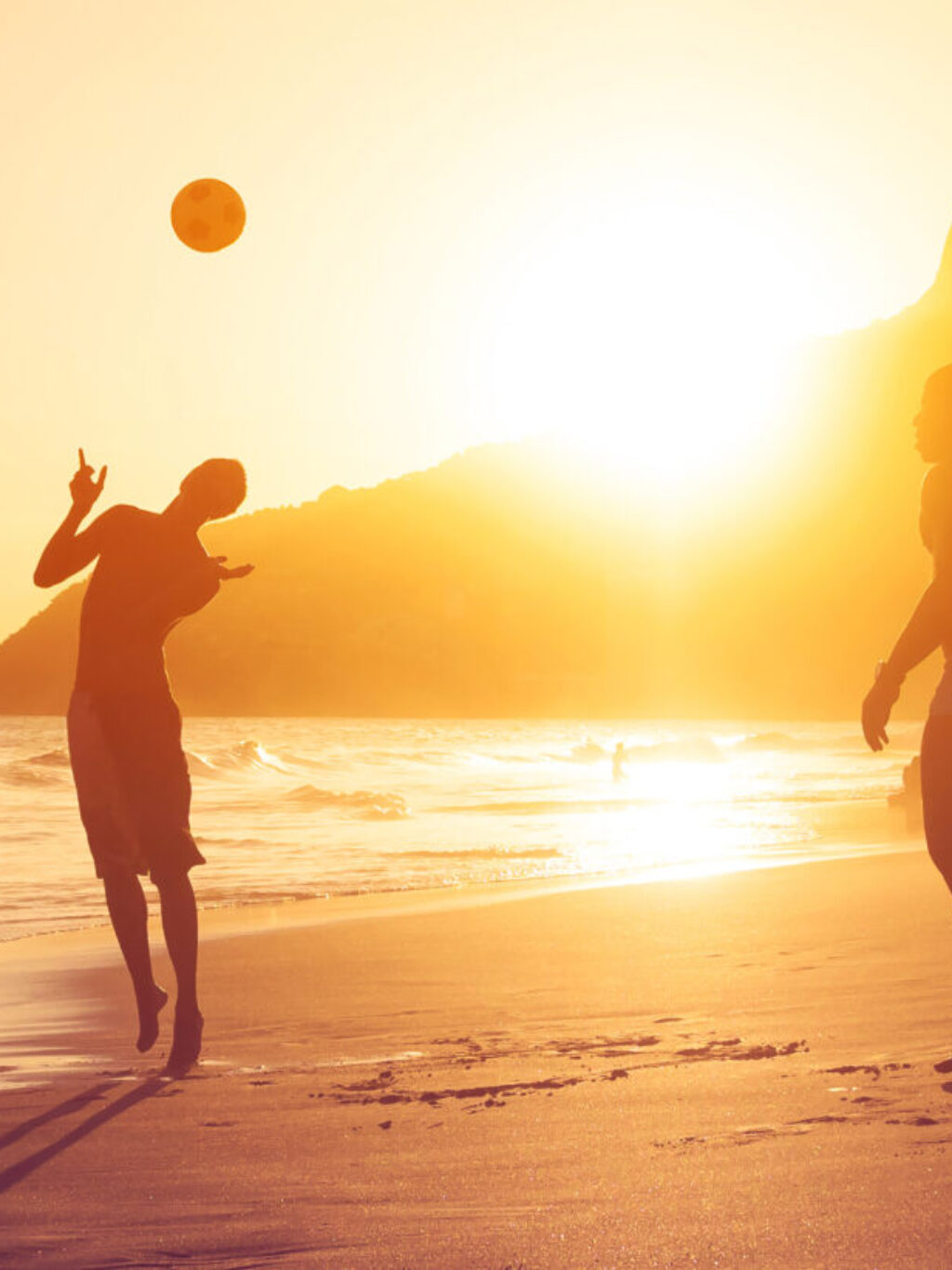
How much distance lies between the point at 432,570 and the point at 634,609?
68.4 feet

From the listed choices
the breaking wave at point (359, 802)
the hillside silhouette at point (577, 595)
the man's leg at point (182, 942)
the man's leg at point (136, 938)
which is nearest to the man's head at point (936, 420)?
the man's leg at point (182, 942)

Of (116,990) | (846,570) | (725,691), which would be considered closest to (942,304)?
(846,570)

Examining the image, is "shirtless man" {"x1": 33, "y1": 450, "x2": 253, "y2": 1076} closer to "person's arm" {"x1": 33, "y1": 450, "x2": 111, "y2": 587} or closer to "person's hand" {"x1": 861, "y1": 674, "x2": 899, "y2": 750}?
"person's arm" {"x1": 33, "y1": 450, "x2": 111, "y2": 587}

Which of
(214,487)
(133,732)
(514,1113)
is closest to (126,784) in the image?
(133,732)

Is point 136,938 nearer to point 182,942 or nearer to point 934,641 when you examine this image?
point 182,942

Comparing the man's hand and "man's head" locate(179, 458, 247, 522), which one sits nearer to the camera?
the man's hand

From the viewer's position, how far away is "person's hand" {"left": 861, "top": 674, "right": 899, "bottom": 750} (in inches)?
178

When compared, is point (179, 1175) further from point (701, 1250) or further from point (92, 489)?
point (92, 489)

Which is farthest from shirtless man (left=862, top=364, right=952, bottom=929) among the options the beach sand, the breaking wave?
the breaking wave

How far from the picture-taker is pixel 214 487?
17.4 ft

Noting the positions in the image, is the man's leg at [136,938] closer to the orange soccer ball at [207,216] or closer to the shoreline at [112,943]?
the shoreline at [112,943]

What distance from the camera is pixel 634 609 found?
144 m

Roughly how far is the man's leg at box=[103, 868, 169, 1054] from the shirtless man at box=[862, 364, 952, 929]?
2.13 meters

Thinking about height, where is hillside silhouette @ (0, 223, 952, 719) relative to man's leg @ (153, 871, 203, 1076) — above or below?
below
